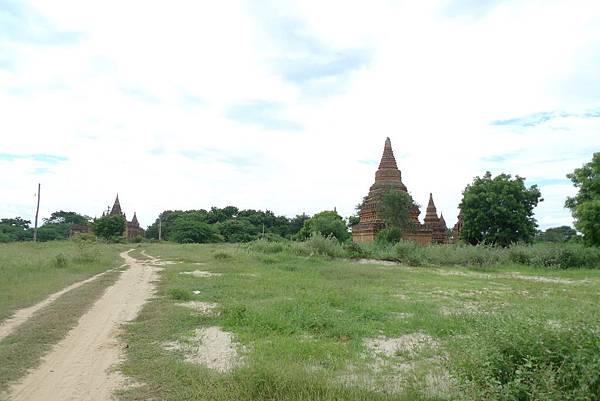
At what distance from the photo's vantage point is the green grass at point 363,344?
13.6 ft

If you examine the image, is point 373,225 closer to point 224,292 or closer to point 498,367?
point 224,292

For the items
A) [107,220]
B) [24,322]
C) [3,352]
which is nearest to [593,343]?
[3,352]

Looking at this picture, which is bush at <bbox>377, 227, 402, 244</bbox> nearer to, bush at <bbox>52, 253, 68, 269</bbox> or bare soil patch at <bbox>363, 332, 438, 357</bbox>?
bush at <bbox>52, 253, 68, 269</bbox>

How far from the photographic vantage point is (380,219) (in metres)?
39.4

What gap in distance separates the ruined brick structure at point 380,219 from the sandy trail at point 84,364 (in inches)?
1205

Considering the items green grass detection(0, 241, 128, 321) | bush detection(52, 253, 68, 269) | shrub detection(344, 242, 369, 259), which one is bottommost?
green grass detection(0, 241, 128, 321)

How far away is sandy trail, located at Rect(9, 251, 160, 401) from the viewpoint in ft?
16.5

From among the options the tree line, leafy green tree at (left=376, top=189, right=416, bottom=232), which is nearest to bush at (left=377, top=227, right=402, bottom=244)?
the tree line

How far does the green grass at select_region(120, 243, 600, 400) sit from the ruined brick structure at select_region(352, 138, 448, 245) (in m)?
24.9

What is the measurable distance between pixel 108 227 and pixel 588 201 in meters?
51.7

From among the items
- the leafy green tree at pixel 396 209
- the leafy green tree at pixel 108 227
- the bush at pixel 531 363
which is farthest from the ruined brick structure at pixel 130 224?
the bush at pixel 531 363

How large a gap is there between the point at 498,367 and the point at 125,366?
13.9 ft

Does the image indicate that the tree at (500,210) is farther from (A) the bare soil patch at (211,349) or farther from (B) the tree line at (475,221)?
(A) the bare soil patch at (211,349)

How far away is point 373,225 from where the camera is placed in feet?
128
